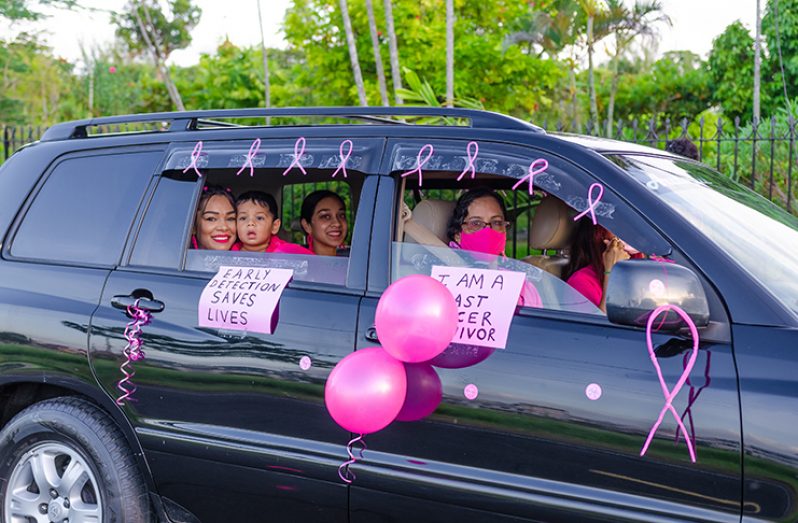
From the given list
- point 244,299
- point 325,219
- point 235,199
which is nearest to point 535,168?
point 244,299

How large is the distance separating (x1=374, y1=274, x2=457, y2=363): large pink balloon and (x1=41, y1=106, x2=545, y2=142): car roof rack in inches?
27.7

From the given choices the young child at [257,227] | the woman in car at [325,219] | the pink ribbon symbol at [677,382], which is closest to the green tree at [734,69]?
the woman in car at [325,219]

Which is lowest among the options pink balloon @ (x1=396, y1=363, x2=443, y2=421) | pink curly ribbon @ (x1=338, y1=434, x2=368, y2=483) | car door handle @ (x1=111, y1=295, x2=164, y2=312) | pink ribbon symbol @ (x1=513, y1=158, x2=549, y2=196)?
pink curly ribbon @ (x1=338, y1=434, x2=368, y2=483)

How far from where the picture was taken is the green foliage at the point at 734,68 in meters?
20.9

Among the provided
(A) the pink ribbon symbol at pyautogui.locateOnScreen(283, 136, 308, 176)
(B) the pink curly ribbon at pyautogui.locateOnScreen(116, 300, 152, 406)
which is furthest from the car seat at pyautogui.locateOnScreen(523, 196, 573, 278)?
(B) the pink curly ribbon at pyautogui.locateOnScreen(116, 300, 152, 406)

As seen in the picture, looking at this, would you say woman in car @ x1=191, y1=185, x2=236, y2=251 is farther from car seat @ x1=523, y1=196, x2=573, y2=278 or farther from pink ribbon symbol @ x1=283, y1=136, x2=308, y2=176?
car seat @ x1=523, y1=196, x2=573, y2=278

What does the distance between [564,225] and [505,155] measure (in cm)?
75

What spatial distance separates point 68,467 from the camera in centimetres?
353

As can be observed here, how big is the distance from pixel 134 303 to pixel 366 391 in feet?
4.09

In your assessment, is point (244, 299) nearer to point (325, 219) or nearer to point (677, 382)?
point (325, 219)

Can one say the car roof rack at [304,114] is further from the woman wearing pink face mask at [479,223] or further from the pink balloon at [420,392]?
the pink balloon at [420,392]

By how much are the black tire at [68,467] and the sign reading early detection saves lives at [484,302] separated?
154cm

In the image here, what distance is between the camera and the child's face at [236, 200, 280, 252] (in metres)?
3.90

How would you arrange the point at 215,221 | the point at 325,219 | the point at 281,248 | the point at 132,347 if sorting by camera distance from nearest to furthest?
the point at 132,347 → the point at 215,221 → the point at 281,248 → the point at 325,219
